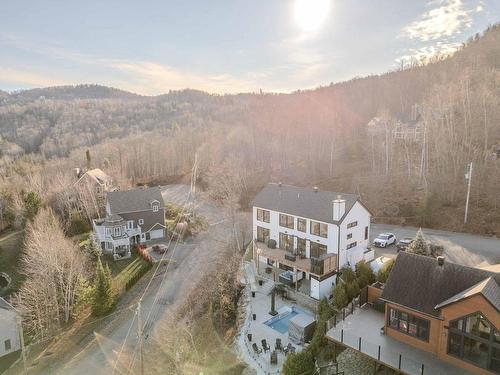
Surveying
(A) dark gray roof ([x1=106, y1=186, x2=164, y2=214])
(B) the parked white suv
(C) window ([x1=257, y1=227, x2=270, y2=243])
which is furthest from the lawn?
(B) the parked white suv

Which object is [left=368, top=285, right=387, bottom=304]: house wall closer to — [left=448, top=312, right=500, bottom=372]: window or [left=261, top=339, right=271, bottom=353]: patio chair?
[left=448, top=312, right=500, bottom=372]: window

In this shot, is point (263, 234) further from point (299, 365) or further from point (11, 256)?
point (11, 256)

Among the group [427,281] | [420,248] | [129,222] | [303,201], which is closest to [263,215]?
[303,201]

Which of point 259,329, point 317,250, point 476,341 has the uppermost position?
point 476,341

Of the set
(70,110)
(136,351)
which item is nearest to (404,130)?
(136,351)

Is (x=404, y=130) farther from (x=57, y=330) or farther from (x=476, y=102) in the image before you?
(x=57, y=330)

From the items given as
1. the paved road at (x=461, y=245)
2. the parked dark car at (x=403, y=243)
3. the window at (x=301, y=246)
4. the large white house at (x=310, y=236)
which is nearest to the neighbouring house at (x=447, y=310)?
the large white house at (x=310, y=236)

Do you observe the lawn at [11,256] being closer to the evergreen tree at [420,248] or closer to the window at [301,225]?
the window at [301,225]
